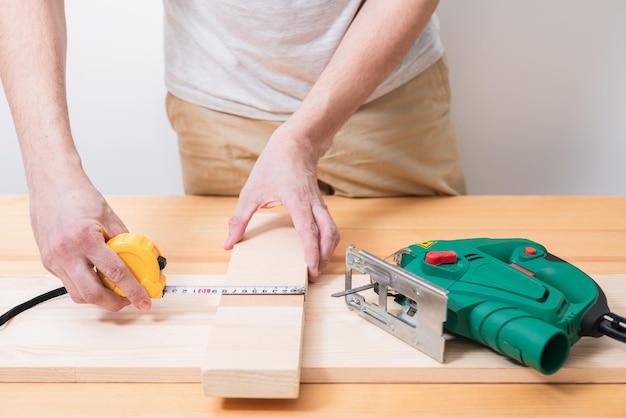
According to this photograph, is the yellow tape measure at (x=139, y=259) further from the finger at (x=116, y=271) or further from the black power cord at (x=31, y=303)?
the black power cord at (x=31, y=303)

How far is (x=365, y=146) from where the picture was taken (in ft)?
5.75

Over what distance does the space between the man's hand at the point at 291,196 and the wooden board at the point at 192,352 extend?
→ 0.50 ft

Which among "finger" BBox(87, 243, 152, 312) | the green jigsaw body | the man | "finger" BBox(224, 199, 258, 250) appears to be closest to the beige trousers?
the man

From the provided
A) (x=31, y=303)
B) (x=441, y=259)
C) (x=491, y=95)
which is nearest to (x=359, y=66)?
(x=441, y=259)

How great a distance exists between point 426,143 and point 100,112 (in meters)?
1.27

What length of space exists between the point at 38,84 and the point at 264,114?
60cm

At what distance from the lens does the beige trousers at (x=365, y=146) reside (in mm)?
1747

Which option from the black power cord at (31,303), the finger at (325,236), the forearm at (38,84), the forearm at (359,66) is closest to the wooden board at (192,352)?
the black power cord at (31,303)

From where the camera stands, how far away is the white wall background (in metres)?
2.19

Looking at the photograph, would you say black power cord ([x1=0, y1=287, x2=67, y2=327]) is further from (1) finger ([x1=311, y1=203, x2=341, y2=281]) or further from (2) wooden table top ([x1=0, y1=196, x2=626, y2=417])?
(1) finger ([x1=311, y1=203, x2=341, y2=281])

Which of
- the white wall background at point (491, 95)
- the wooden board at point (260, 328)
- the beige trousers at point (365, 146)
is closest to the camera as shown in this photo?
the wooden board at point (260, 328)

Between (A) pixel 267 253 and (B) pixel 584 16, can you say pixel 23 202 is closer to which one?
(A) pixel 267 253

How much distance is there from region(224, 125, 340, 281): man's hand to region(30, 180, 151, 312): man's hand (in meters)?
0.29

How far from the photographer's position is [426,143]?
1841mm
